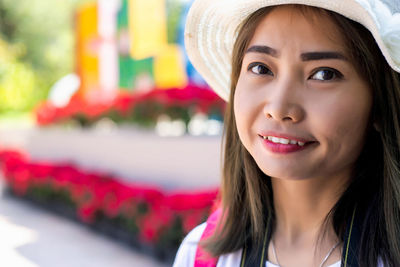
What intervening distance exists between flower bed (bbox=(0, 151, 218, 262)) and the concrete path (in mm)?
127

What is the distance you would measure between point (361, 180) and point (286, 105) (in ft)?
1.19

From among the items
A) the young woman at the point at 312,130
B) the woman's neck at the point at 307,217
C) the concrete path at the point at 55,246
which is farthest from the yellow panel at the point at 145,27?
the woman's neck at the point at 307,217

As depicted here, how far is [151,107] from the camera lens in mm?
5398

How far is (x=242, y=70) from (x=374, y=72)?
1.13 feet

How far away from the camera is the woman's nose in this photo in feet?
3.59

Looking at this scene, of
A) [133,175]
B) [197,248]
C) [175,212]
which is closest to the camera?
[197,248]

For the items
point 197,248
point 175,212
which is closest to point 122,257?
point 175,212

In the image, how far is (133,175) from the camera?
18.1ft

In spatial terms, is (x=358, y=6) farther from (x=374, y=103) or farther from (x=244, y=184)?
(x=244, y=184)

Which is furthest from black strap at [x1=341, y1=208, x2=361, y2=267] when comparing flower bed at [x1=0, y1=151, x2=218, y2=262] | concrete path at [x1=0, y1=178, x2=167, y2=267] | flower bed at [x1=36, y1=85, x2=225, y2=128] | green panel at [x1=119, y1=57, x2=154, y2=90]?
green panel at [x1=119, y1=57, x2=154, y2=90]

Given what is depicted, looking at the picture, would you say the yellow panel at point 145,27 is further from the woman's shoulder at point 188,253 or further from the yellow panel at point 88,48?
the woman's shoulder at point 188,253

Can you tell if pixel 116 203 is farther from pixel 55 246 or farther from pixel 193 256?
pixel 193 256

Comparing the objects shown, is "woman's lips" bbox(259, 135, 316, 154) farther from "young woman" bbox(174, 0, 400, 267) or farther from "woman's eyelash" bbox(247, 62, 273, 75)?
"woman's eyelash" bbox(247, 62, 273, 75)

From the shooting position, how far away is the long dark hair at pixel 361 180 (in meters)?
1.15
